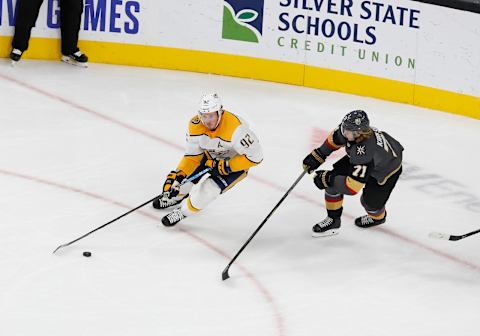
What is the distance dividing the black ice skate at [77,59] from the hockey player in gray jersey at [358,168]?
3.68 metres

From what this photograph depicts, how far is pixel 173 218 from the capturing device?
6043 mm

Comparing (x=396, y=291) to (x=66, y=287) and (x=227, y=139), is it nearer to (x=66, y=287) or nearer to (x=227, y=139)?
(x=227, y=139)

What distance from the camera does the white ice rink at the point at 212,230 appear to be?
16.6 ft

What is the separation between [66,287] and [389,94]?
14.2 ft

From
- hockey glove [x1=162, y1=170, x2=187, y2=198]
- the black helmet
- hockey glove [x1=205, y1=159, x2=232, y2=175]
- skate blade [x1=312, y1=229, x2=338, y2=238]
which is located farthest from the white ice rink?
the black helmet

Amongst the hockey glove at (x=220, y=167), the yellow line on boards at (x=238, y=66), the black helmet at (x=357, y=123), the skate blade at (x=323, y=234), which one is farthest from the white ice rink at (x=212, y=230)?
the black helmet at (x=357, y=123)

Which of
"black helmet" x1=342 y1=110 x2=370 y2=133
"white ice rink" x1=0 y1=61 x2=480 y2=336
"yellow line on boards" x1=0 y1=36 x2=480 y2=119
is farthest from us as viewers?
"yellow line on boards" x1=0 y1=36 x2=480 y2=119

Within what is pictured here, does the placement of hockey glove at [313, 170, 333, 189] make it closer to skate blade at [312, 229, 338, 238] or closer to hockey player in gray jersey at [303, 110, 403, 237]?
hockey player in gray jersey at [303, 110, 403, 237]

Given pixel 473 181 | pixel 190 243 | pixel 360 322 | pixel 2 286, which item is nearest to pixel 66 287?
pixel 2 286

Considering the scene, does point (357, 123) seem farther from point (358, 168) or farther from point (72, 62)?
point (72, 62)

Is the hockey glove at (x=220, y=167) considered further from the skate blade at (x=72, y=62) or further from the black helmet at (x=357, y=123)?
the skate blade at (x=72, y=62)

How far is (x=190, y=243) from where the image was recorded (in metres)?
5.89

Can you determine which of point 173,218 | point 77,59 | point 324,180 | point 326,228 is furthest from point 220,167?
point 77,59

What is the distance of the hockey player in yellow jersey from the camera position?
5.79m
